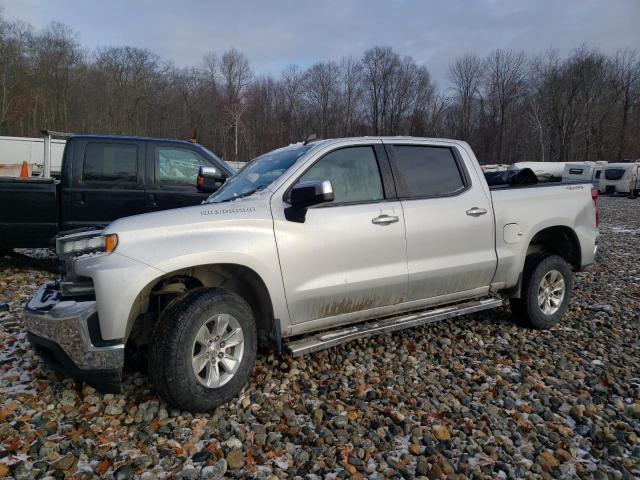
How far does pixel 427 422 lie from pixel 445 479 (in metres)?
0.54

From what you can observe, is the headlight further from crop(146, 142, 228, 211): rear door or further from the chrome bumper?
crop(146, 142, 228, 211): rear door

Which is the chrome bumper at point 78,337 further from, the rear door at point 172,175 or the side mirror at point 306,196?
the rear door at point 172,175

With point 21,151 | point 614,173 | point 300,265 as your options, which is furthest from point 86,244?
point 614,173

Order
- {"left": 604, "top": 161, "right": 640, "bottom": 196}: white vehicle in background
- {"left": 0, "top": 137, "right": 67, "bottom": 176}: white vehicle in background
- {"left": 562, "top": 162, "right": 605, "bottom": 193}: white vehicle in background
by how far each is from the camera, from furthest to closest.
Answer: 1. {"left": 562, "top": 162, "right": 605, "bottom": 193}: white vehicle in background
2. {"left": 604, "top": 161, "right": 640, "bottom": 196}: white vehicle in background
3. {"left": 0, "top": 137, "right": 67, "bottom": 176}: white vehicle in background

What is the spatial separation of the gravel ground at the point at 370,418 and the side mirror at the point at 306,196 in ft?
4.30

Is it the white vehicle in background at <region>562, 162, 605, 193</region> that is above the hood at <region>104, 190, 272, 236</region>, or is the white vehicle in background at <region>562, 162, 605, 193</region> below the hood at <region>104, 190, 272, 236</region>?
above

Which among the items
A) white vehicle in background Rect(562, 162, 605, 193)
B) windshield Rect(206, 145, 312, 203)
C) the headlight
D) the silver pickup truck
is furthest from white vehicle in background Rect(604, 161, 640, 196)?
the headlight

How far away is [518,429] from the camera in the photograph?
2.83 metres

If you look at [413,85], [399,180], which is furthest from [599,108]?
[399,180]

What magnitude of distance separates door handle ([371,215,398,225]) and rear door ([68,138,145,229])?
156 inches

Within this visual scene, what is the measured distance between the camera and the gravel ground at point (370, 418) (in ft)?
8.13

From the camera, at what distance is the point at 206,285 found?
3.28 metres

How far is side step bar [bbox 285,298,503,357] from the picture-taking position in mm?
3182

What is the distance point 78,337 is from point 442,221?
9.42ft
